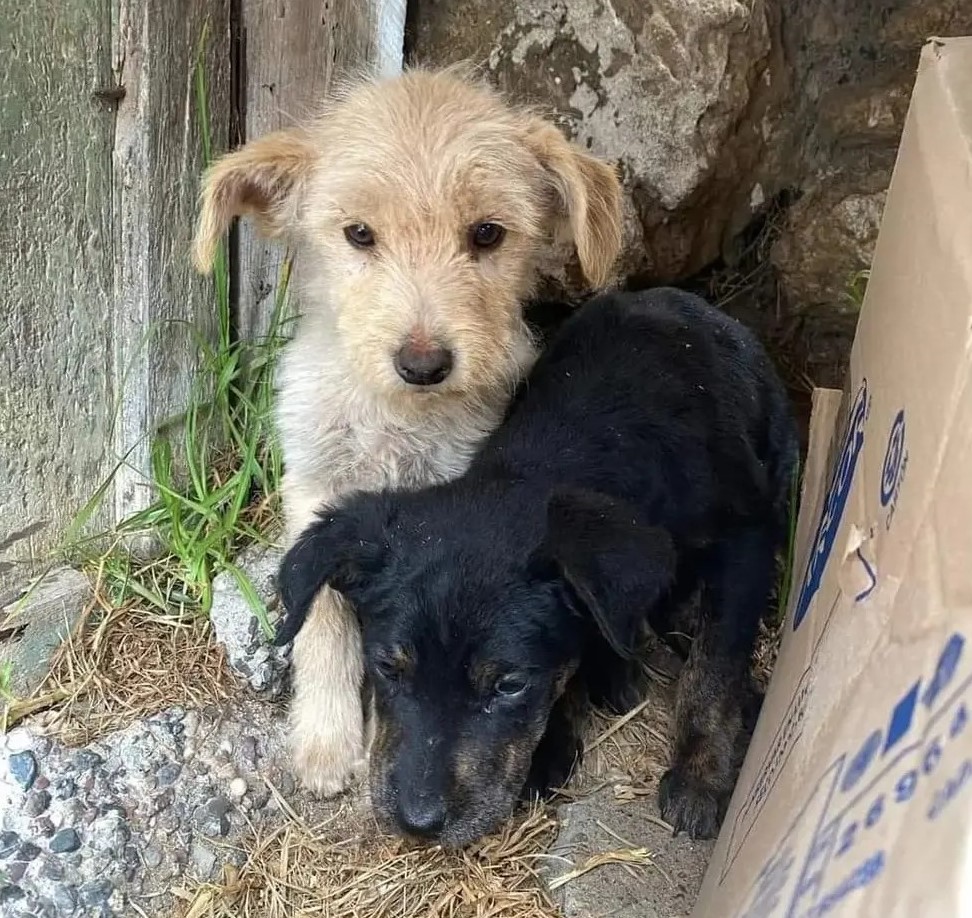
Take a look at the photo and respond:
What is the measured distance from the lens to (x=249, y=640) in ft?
10.6

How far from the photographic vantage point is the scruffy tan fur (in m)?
2.86

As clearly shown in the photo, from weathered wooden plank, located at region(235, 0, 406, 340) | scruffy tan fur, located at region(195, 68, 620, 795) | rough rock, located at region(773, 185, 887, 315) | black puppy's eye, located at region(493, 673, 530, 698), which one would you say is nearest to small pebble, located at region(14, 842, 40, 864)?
scruffy tan fur, located at region(195, 68, 620, 795)

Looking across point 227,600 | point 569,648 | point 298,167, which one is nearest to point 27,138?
point 298,167

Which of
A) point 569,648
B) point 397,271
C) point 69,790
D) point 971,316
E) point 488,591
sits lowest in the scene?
point 69,790

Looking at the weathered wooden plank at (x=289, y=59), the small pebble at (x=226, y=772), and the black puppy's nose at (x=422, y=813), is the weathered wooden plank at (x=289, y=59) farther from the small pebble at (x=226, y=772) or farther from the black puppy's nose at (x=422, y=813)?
the black puppy's nose at (x=422, y=813)

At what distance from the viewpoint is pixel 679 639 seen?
3.57 m

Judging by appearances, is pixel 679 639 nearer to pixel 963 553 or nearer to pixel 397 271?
pixel 397 271

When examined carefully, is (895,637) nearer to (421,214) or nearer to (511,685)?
(511,685)

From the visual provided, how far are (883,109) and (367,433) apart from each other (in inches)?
90.0

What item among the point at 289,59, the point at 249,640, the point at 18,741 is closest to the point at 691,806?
the point at 249,640

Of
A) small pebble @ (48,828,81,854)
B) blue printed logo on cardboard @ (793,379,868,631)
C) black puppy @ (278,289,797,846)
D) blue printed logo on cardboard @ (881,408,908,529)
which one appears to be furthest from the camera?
small pebble @ (48,828,81,854)

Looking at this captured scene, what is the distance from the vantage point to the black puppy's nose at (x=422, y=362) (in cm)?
271

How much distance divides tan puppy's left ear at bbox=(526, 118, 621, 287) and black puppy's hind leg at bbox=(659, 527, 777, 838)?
89 cm

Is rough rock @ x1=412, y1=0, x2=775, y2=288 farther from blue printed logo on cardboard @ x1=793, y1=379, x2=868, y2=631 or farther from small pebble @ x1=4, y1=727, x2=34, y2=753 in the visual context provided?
small pebble @ x1=4, y1=727, x2=34, y2=753
